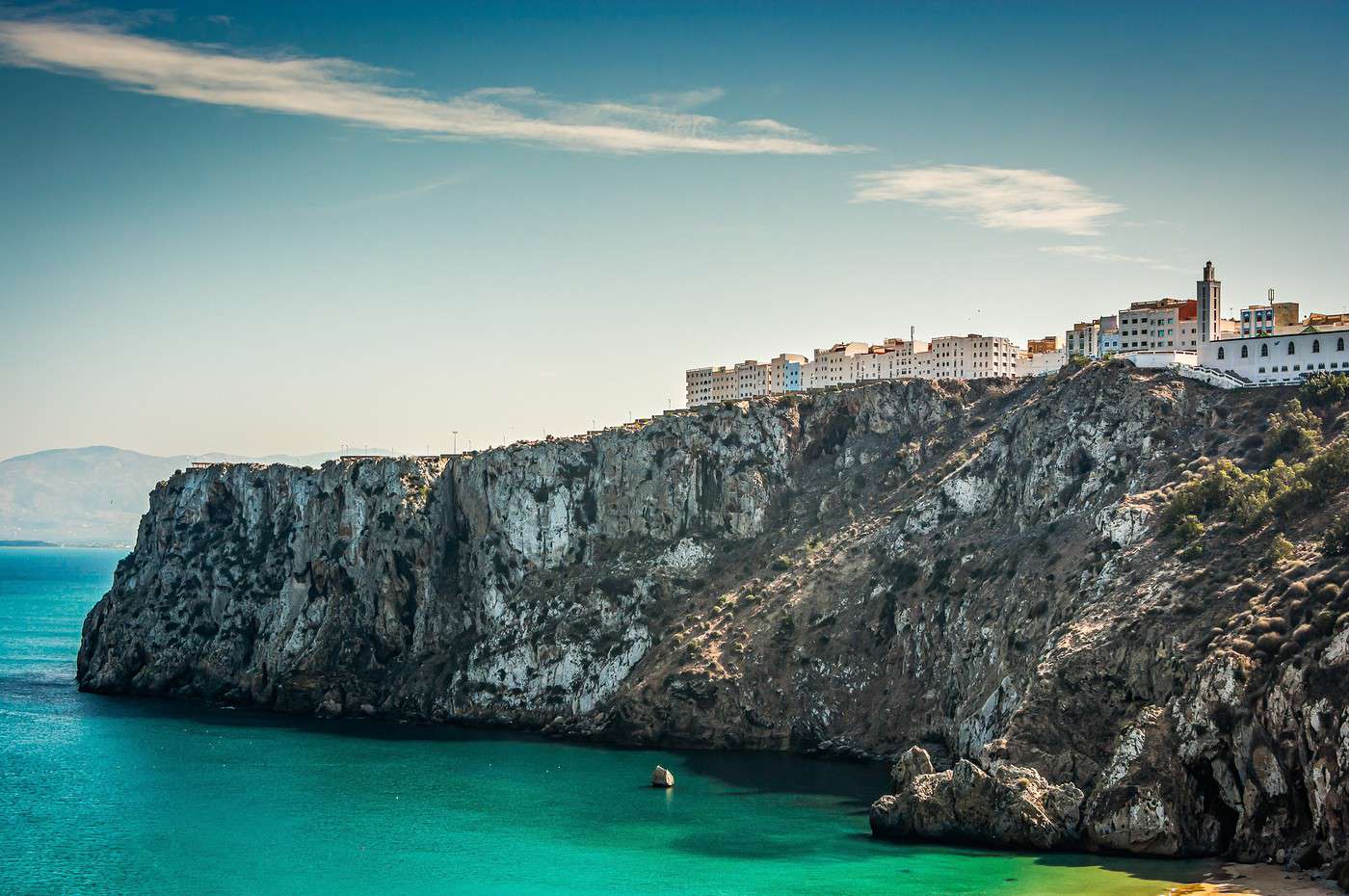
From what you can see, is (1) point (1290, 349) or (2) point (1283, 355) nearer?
(1) point (1290, 349)

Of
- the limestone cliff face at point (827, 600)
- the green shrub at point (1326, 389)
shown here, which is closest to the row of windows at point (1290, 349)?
the limestone cliff face at point (827, 600)

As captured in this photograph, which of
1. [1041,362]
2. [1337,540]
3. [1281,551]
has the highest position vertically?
[1041,362]

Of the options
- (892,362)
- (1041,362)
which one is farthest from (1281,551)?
(892,362)

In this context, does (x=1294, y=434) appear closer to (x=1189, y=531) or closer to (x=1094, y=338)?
(x=1189, y=531)

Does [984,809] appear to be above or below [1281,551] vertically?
below

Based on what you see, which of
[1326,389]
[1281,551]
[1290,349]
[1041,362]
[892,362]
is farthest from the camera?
[892,362]

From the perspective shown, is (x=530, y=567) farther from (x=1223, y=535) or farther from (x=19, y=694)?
(x=1223, y=535)

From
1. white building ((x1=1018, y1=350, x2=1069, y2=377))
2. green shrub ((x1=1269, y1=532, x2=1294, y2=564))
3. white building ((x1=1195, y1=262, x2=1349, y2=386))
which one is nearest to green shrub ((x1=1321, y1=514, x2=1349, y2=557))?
green shrub ((x1=1269, y1=532, x2=1294, y2=564))

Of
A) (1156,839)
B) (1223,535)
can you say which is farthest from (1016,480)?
(1156,839)
